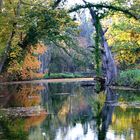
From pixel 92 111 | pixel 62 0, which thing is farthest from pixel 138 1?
pixel 92 111

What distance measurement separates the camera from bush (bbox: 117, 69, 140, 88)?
3397 cm

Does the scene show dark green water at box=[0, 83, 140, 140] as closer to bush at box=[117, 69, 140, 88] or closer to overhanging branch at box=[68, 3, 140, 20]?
overhanging branch at box=[68, 3, 140, 20]

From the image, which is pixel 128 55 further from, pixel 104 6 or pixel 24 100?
pixel 24 100

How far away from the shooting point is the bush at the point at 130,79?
34.0 metres

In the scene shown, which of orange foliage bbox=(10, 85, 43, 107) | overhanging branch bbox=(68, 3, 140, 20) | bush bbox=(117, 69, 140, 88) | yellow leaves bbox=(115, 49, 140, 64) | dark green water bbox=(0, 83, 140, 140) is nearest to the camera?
dark green water bbox=(0, 83, 140, 140)

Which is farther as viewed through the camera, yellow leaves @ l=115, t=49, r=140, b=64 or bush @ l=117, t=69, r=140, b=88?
yellow leaves @ l=115, t=49, r=140, b=64

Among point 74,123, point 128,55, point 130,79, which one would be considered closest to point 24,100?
point 74,123

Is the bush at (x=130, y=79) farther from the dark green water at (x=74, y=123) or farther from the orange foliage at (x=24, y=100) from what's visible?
the dark green water at (x=74, y=123)

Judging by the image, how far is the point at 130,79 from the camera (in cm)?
3559

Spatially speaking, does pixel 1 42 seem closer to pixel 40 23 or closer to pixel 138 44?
pixel 40 23

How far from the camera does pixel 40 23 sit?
2355 centimetres

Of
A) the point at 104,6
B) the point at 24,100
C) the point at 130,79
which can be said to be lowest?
the point at 24,100

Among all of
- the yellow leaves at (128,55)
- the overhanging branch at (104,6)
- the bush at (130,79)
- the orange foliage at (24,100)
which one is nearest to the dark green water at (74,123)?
the orange foliage at (24,100)

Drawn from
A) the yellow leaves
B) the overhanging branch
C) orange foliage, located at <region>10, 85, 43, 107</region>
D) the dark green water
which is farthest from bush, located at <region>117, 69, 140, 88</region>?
the dark green water
